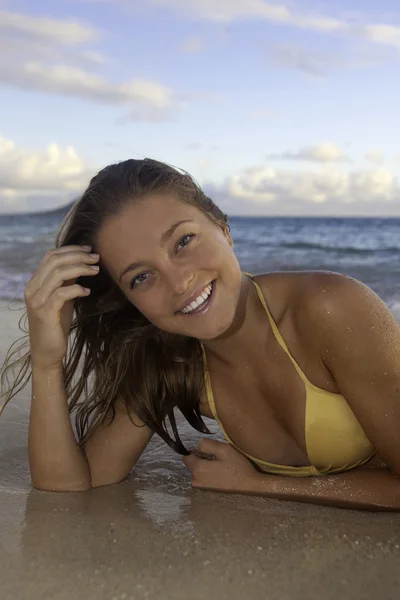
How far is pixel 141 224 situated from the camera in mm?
2703

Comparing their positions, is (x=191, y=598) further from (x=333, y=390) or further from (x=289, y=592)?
(x=333, y=390)

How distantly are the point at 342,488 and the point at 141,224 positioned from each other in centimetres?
123

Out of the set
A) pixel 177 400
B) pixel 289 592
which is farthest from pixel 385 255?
pixel 289 592

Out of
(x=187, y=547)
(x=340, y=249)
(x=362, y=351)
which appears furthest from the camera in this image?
(x=340, y=249)

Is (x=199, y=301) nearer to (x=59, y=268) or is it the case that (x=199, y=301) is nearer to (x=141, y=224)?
(x=141, y=224)

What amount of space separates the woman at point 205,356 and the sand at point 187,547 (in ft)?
0.43

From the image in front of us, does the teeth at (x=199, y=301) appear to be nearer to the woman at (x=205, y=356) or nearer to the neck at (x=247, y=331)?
the woman at (x=205, y=356)

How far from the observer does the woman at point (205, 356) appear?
262 cm

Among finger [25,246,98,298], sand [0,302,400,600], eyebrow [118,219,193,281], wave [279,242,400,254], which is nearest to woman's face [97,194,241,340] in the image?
eyebrow [118,219,193,281]

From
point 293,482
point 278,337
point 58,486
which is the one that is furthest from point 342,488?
point 58,486

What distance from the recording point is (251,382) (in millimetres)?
2994

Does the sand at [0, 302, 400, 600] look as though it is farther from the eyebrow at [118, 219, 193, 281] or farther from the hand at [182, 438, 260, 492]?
the eyebrow at [118, 219, 193, 281]

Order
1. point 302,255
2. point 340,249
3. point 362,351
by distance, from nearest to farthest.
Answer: point 362,351 → point 302,255 → point 340,249

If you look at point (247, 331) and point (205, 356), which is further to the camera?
point (205, 356)
